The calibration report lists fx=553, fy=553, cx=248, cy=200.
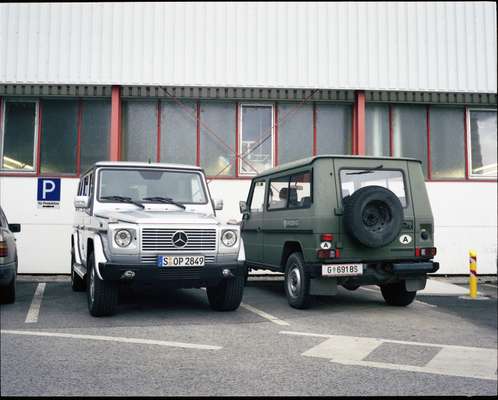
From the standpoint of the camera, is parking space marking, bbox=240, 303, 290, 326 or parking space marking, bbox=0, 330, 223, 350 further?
parking space marking, bbox=240, 303, 290, 326

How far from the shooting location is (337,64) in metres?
14.6

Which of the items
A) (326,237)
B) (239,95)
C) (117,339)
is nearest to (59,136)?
(239,95)

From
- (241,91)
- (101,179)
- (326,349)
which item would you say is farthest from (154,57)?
(326,349)

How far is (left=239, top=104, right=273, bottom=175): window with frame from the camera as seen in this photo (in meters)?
15.0

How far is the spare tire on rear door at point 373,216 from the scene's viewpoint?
7.83m

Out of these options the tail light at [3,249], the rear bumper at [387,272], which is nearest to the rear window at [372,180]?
the rear bumper at [387,272]

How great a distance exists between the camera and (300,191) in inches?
344

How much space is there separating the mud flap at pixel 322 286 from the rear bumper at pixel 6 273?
444 centimetres

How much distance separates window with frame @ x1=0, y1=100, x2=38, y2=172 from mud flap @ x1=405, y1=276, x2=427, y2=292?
1026 centimetres

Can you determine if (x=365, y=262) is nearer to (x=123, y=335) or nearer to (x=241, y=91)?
(x=123, y=335)

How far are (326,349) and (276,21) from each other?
10722 mm

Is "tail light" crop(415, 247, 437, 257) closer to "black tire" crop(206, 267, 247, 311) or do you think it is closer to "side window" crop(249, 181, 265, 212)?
"black tire" crop(206, 267, 247, 311)

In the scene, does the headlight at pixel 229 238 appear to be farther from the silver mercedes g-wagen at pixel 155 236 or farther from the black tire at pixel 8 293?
the black tire at pixel 8 293

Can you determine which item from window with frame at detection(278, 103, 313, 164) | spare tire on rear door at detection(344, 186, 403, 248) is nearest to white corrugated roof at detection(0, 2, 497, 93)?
window with frame at detection(278, 103, 313, 164)
